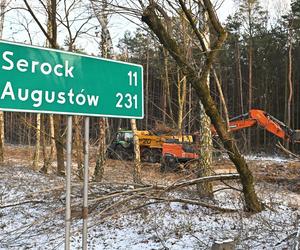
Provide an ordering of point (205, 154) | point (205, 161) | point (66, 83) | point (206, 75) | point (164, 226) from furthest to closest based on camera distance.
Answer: point (205, 154), point (205, 161), point (164, 226), point (206, 75), point (66, 83)

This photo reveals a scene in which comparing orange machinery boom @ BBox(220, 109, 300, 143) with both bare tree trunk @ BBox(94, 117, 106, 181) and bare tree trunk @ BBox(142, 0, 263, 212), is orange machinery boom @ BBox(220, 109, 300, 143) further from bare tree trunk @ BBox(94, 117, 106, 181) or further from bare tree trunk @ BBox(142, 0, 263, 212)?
bare tree trunk @ BBox(142, 0, 263, 212)

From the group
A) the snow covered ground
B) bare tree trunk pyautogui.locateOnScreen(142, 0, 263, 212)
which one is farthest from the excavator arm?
bare tree trunk pyautogui.locateOnScreen(142, 0, 263, 212)

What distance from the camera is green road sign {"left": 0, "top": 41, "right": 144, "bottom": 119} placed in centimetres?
288

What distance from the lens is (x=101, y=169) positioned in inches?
395

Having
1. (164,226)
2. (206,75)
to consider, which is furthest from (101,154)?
(206,75)

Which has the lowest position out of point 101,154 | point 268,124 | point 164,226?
point 164,226

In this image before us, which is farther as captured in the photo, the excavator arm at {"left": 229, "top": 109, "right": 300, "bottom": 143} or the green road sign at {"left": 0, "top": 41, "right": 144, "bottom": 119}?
the excavator arm at {"left": 229, "top": 109, "right": 300, "bottom": 143}

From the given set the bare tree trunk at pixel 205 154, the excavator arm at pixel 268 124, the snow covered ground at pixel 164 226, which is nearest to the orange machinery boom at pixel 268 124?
the excavator arm at pixel 268 124

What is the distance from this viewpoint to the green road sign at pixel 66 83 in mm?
2877

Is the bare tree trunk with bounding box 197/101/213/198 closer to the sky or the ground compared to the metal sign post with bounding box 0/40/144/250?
closer to the ground

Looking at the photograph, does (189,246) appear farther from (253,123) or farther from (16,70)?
(253,123)

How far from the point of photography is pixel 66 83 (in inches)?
123

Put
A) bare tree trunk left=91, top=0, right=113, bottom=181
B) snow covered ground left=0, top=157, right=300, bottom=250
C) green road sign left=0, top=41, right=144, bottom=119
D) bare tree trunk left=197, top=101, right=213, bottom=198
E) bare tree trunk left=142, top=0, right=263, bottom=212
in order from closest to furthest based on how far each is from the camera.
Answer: green road sign left=0, top=41, right=144, bottom=119 < snow covered ground left=0, top=157, right=300, bottom=250 < bare tree trunk left=142, top=0, right=263, bottom=212 < bare tree trunk left=197, top=101, right=213, bottom=198 < bare tree trunk left=91, top=0, right=113, bottom=181

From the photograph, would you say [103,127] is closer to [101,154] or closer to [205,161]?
[101,154]
